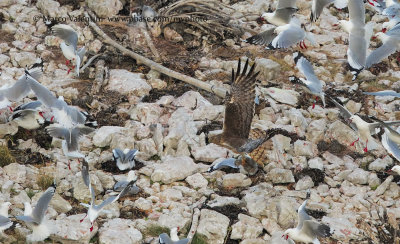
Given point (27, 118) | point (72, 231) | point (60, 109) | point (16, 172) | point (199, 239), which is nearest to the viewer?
point (72, 231)

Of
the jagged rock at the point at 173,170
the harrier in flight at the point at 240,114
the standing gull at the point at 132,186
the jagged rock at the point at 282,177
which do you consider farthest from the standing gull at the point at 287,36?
the standing gull at the point at 132,186

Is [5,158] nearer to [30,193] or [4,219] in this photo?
[30,193]

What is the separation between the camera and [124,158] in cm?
802

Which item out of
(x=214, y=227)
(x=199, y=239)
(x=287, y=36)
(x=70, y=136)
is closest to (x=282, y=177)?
(x=214, y=227)

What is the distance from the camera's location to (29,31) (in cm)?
1159

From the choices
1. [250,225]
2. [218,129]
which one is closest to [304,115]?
[218,129]

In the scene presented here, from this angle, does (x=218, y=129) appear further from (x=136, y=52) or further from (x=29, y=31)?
(x=29, y=31)

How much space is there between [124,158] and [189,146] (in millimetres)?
1018

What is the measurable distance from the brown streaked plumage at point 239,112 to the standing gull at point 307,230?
4.01 ft

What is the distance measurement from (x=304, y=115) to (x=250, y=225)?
9.73 feet

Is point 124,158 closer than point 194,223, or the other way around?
point 194,223

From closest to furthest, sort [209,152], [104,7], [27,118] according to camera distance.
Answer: [209,152]
[27,118]
[104,7]

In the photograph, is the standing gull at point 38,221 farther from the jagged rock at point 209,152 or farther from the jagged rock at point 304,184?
the jagged rock at point 304,184

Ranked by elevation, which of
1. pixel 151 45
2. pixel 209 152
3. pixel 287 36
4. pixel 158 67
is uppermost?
pixel 287 36
